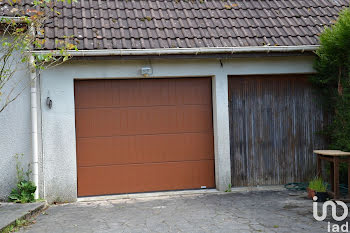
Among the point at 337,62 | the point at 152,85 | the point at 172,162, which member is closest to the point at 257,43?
the point at 337,62

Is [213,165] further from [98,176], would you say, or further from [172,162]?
[98,176]

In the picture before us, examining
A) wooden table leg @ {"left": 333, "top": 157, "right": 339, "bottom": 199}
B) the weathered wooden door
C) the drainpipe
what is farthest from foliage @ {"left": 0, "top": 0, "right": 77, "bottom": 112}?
wooden table leg @ {"left": 333, "top": 157, "right": 339, "bottom": 199}

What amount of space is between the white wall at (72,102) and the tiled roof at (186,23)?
40 cm

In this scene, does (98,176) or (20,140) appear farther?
(98,176)

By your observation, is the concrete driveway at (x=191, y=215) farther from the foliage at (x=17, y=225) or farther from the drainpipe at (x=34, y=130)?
the drainpipe at (x=34, y=130)

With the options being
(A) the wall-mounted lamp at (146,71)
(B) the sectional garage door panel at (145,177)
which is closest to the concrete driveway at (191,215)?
(B) the sectional garage door panel at (145,177)

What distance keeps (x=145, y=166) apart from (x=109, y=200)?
3.14ft

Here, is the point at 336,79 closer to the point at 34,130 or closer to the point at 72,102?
the point at 72,102

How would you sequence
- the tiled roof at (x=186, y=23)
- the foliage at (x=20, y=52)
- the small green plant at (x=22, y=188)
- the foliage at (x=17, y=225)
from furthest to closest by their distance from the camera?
1. the tiled roof at (x=186, y=23)
2. the small green plant at (x=22, y=188)
3. the foliage at (x=20, y=52)
4. the foliage at (x=17, y=225)

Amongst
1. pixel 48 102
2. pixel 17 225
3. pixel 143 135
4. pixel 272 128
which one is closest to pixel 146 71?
pixel 143 135

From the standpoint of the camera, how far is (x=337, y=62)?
8.66 metres

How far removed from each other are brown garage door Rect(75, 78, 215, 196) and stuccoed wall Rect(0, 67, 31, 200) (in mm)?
941

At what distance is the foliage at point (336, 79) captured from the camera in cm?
826

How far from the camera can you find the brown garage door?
8805 millimetres
